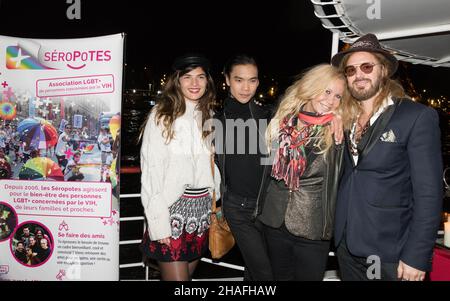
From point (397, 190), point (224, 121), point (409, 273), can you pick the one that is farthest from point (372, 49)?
point (409, 273)

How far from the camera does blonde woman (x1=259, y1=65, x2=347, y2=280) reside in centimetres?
259

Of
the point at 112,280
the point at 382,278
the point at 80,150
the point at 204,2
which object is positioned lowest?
the point at 112,280

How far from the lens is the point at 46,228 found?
11.4ft

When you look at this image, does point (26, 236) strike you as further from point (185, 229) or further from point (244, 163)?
point (244, 163)

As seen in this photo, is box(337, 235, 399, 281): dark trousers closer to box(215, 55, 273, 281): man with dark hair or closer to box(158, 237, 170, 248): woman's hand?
box(215, 55, 273, 281): man with dark hair

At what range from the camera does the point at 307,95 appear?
2.71 meters

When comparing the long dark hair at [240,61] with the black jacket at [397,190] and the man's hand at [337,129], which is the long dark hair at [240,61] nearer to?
the man's hand at [337,129]

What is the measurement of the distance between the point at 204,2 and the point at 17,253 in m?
28.8

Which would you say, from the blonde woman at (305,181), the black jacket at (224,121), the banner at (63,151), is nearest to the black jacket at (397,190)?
the blonde woman at (305,181)

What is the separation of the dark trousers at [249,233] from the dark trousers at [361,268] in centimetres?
61

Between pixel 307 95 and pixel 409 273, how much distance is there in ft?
4.66

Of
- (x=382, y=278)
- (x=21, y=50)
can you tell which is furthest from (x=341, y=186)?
(x=21, y=50)

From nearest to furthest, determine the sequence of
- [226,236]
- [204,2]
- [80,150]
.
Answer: [226,236] < [80,150] < [204,2]

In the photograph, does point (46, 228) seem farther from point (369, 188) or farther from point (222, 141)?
point (369, 188)
